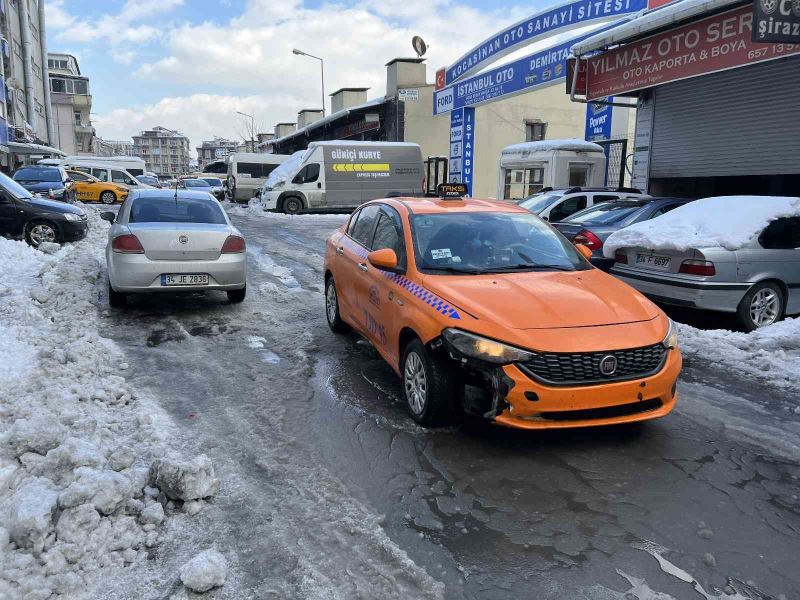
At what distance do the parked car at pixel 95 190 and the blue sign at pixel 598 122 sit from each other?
19846 mm

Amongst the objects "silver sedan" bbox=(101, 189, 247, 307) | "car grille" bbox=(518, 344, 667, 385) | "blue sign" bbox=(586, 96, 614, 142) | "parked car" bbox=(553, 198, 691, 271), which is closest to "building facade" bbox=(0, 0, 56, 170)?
"blue sign" bbox=(586, 96, 614, 142)

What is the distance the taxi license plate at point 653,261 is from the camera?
7277mm

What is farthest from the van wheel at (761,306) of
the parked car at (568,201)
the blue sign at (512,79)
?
the blue sign at (512,79)

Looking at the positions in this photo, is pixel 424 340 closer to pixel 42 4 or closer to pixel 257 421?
pixel 257 421

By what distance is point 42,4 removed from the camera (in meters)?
59.7

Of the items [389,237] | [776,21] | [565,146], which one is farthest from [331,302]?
[565,146]

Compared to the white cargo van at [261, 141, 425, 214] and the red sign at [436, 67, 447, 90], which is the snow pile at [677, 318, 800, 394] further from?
the red sign at [436, 67, 447, 90]

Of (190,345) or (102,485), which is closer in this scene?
(102,485)

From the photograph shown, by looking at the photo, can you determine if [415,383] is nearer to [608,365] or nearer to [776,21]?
[608,365]

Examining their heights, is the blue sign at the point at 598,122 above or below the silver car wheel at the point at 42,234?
above

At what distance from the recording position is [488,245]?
5.21m

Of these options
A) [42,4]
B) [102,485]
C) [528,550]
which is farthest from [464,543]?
[42,4]

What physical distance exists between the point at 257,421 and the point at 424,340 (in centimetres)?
136

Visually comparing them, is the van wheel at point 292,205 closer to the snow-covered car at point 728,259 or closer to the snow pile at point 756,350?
the snow-covered car at point 728,259
